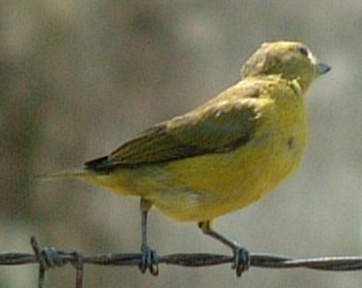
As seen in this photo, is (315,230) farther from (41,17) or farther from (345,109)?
(41,17)

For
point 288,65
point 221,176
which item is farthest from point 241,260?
point 288,65

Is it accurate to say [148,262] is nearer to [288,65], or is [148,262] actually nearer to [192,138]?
[192,138]

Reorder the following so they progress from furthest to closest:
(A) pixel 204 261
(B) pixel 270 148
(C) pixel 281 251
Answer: (C) pixel 281 251 → (B) pixel 270 148 → (A) pixel 204 261

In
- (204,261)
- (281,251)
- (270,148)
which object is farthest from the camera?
(281,251)

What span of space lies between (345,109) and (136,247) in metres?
1.50

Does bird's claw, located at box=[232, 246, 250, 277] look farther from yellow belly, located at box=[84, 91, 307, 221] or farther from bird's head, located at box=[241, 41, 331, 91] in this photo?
bird's head, located at box=[241, 41, 331, 91]

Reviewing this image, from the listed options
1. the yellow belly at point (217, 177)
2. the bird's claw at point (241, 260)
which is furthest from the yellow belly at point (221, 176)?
the bird's claw at point (241, 260)

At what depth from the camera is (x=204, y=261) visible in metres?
4.72

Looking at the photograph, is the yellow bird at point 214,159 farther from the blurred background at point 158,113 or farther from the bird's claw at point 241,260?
the blurred background at point 158,113

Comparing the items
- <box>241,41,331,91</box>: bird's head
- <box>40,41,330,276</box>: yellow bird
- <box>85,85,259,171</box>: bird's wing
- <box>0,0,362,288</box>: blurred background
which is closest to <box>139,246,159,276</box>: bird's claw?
<box>40,41,330,276</box>: yellow bird

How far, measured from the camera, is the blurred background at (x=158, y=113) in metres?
8.35

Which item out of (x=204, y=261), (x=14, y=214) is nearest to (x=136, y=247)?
(x=14, y=214)

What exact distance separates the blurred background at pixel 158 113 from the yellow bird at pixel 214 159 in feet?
7.73

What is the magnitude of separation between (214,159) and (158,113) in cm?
287
